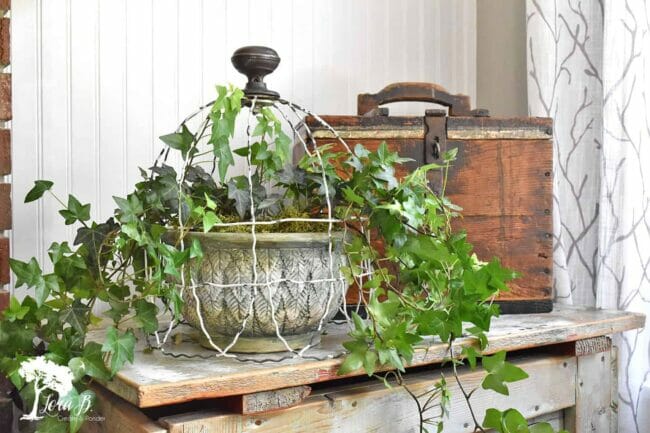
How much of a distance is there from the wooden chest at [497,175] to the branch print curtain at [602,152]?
0.82 feet

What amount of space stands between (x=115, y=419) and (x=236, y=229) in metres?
0.30

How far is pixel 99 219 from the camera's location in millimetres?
1310

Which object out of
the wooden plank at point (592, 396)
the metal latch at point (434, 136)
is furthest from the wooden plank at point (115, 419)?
the wooden plank at point (592, 396)

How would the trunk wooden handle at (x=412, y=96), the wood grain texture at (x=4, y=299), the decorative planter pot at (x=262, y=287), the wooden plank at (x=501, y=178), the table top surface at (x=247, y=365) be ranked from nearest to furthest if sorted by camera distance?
the table top surface at (x=247, y=365) → the decorative planter pot at (x=262, y=287) → the wood grain texture at (x=4, y=299) → the wooden plank at (x=501, y=178) → the trunk wooden handle at (x=412, y=96)

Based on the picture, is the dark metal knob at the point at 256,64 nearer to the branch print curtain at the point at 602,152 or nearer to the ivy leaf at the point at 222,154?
the ivy leaf at the point at 222,154

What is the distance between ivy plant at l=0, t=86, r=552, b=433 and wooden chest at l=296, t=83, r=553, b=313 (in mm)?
230

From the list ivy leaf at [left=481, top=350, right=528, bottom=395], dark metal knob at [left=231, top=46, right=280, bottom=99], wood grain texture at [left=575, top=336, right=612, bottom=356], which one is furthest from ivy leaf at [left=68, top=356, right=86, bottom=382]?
wood grain texture at [left=575, top=336, right=612, bottom=356]

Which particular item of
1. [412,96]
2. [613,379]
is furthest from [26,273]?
[613,379]

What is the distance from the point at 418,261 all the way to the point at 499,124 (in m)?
0.42

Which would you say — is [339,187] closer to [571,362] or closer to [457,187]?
[457,187]

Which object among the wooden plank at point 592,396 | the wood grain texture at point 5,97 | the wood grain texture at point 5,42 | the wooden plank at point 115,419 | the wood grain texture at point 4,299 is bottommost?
the wooden plank at point 592,396

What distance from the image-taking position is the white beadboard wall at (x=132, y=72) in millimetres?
1233

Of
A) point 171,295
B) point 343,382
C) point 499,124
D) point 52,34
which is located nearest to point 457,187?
point 499,124

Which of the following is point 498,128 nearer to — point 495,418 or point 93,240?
point 495,418
